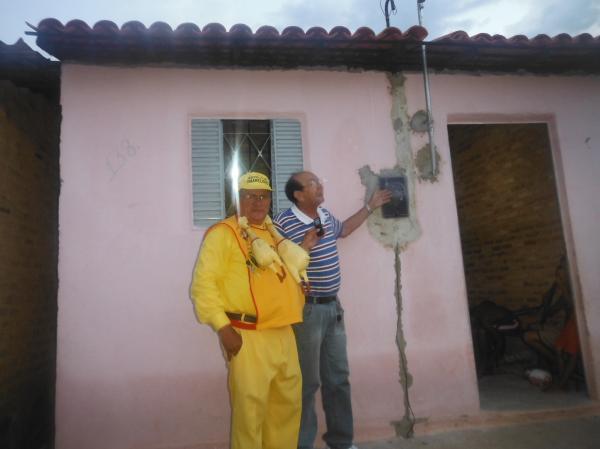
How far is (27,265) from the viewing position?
176 inches

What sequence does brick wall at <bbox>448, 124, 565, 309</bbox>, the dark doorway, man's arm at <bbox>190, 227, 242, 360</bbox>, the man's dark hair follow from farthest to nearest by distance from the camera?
1. brick wall at <bbox>448, 124, 565, 309</bbox>
2. the dark doorway
3. the man's dark hair
4. man's arm at <bbox>190, 227, 242, 360</bbox>

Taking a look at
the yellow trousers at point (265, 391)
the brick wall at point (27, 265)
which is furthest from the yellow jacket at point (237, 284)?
the brick wall at point (27, 265)

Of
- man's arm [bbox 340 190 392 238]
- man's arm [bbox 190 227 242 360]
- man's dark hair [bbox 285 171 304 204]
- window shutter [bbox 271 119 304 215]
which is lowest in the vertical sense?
man's arm [bbox 190 227 242 360]

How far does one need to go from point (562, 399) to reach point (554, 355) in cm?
62

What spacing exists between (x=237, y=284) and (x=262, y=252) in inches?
10.7

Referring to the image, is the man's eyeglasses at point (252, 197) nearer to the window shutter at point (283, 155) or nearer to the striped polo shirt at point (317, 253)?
the striped polo shirt at point (317, 253)

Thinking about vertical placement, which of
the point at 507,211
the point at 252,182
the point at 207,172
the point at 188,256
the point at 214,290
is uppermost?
the point at 207,172

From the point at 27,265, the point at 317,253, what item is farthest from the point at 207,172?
the point at 27,265

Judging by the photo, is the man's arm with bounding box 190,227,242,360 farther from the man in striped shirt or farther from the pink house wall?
the pink house wall

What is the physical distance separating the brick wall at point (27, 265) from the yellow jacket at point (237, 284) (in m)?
2.47

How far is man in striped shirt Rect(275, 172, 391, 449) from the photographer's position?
321cm

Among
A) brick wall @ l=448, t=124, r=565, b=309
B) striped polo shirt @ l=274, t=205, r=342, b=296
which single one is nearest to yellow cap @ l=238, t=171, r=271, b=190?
striped polo shirt @ l=274, t=205, r=342, b=296

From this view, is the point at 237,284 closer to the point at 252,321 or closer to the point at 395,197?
the point at 252,321

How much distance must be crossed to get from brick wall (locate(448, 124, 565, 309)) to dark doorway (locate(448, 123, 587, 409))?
14 mm
